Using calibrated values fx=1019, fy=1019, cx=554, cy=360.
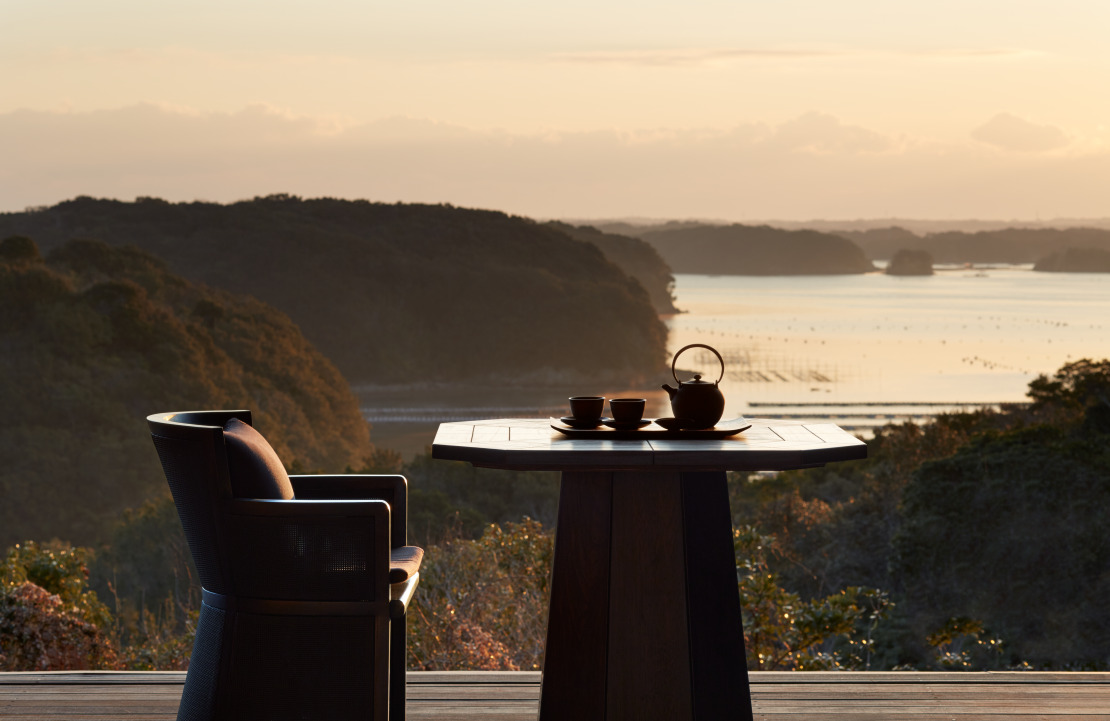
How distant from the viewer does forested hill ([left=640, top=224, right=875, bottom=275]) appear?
46656 mm

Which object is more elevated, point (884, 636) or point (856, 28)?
point (856, 28)

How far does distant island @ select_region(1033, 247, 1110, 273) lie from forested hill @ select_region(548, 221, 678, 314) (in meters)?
23.1

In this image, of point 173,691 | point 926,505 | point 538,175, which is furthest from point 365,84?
point 173,691

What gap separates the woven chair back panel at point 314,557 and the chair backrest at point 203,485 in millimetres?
57

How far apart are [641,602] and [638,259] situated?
5537cm

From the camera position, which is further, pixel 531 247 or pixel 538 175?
pixel 531 247

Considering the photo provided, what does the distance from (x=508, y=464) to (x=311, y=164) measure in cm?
2263

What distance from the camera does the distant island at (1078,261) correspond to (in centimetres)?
2633

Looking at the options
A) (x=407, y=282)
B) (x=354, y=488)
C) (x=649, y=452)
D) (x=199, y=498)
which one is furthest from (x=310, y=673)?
(x=407, y=282)

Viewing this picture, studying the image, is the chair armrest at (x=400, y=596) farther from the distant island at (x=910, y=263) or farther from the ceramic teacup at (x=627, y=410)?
the distant island at (x=910, y=263)

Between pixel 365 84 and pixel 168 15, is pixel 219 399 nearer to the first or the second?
pixel 365 84

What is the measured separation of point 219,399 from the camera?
80.5 ft

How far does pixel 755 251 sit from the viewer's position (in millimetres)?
49375

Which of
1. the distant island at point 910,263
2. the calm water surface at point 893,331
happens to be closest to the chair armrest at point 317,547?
the calm water surface at point 893,331
